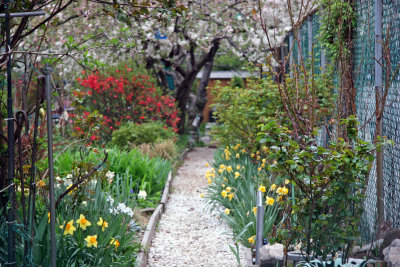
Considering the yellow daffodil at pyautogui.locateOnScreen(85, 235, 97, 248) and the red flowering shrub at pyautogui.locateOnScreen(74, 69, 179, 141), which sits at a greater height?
the red flowering shrub at pyautogui.locateOnScreen(74, 69, 179, 141)

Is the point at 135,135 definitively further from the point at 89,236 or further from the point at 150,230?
the point at 89,236

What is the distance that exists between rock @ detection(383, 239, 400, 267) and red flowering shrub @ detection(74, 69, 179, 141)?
25.7 feet

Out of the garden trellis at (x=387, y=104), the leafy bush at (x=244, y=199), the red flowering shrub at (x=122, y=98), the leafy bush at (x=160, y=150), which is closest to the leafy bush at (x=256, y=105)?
the leafy bush at (x=244, y=199)

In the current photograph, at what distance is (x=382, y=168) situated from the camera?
149 inches

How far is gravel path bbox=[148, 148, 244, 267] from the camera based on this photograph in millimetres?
4492

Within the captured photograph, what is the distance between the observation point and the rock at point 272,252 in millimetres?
3496

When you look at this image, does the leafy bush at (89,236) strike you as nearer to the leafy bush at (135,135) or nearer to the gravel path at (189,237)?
the gravel path at (189,237)

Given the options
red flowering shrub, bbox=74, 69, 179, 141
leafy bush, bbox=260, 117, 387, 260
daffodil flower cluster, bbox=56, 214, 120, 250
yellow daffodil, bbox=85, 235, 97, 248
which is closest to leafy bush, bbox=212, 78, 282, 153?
leafy bush, bbox=260, 117, 387, 260

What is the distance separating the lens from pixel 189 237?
520cm

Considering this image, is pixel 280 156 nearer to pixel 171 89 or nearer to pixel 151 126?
pixel 151 126

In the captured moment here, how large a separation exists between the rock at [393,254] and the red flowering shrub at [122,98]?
784 cm

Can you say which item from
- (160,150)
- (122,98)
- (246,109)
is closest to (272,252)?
(246,109)

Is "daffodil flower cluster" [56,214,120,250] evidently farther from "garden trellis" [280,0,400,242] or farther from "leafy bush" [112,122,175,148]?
"leafy bush" [112,122,175,148]

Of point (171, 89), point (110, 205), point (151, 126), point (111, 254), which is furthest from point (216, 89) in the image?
point (171, 89)
